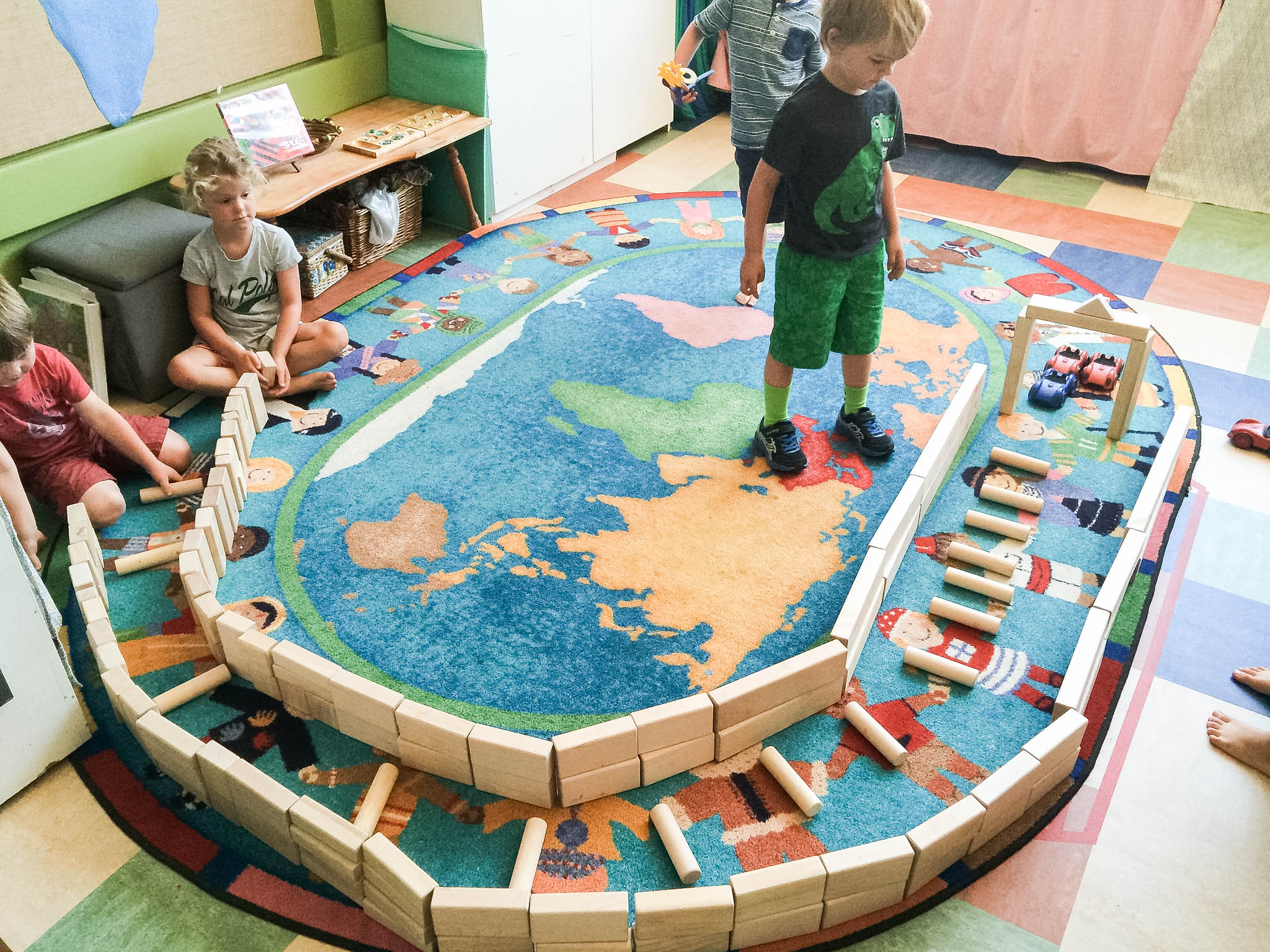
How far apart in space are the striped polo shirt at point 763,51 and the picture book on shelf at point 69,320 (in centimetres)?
191

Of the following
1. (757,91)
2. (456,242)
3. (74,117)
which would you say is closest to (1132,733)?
(757,91)

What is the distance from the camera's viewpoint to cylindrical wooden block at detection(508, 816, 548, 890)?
1.59m

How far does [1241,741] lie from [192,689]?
6.54 feet

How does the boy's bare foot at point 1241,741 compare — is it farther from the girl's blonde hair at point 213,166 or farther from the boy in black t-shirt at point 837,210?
the girl's blonde hair at point 213,166

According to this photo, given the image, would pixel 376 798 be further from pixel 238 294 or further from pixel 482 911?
pixel 238 294

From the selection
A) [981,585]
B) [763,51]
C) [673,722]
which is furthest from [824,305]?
[673,722]

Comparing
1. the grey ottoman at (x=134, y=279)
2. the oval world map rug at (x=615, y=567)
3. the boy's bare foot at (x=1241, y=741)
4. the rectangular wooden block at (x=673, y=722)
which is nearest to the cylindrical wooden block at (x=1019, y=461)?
the oval world map rug at (x=615, y=567)

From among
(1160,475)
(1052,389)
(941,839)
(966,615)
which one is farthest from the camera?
(1052,389)

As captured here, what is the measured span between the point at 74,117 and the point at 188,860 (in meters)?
2.22

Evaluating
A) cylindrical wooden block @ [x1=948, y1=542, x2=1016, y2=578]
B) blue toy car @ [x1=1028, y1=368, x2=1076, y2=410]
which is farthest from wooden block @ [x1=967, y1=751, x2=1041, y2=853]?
blue toy car @ [x1=1028, y1=368, x2=1076, y2=410]

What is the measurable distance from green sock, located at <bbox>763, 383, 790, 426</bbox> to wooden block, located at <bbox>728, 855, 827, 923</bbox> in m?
1.29

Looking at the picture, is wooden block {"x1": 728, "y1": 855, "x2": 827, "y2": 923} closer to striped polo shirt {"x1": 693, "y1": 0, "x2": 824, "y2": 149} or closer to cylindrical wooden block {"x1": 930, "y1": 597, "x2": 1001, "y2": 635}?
cylindrical wooden block {"x1": 930, "y1": 597, "x2": 1001, "y2": 635}

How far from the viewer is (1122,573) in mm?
2027

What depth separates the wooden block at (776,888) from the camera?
149cm
